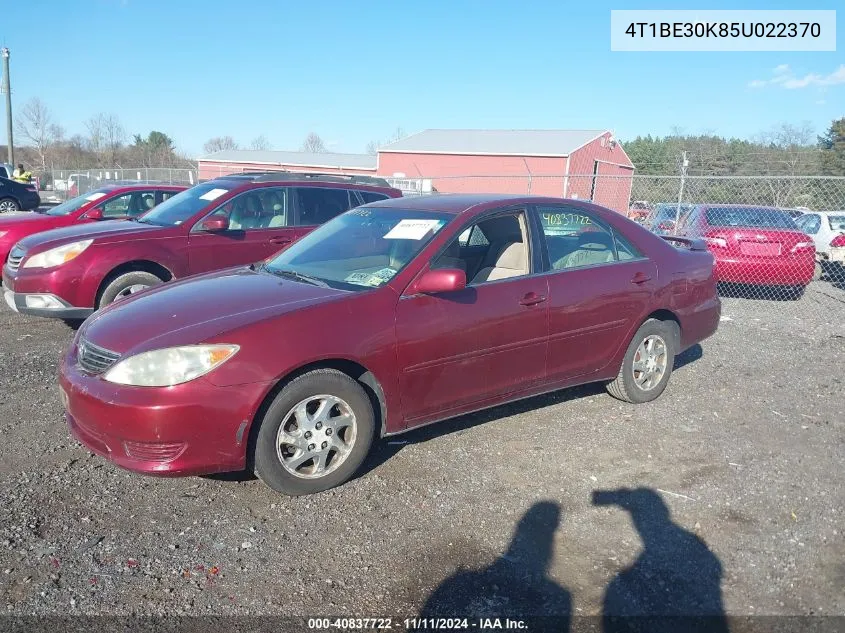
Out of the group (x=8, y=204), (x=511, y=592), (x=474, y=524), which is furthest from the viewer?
(x=8, y=204)

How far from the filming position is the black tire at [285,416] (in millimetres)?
3426

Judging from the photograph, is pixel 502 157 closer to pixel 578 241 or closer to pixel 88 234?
pixel 88 234

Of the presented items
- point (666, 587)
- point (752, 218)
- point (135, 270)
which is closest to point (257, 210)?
point (135, 270)

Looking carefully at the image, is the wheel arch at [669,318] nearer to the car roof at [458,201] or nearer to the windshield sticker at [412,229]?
the car roof at [458,201]

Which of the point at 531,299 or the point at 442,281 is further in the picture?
the point at 531,299

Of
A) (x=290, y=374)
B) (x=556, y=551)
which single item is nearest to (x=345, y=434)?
(x=290, y=374)

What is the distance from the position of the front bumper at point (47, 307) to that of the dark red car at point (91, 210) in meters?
3.02

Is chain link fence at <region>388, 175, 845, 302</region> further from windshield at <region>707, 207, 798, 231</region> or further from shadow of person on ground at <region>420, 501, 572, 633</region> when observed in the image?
shadow of person on ground at <region>420, 501, 572, 633</region>

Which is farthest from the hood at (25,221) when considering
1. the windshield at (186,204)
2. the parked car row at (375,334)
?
the parked car row at (375,334)

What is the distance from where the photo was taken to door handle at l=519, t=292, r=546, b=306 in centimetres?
432

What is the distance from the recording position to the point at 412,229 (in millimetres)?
4406

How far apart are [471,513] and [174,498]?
161cm

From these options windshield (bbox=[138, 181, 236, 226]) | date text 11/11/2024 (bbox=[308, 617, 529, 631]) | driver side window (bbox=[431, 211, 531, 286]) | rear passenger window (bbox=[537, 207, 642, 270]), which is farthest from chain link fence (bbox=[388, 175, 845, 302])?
date text 11/11/2024 (bbox=[308, 617, 529, 631])

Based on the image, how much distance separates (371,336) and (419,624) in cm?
154
